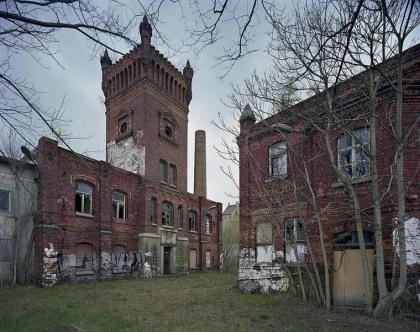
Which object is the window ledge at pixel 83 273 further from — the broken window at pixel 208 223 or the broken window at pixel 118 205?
the broken window at pixel 208 223

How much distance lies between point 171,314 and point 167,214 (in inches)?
660

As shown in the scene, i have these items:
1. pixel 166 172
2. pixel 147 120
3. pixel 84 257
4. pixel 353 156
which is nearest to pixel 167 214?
pixel 166 172

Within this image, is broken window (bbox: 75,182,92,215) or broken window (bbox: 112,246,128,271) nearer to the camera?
broken window (bbox: 75,182,92,215)

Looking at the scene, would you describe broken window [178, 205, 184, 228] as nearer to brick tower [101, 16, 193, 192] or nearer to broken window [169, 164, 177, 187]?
brick tower [101, 16, 193, 192]

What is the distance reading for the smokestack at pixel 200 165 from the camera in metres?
34.4

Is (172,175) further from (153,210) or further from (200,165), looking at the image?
(200,165)

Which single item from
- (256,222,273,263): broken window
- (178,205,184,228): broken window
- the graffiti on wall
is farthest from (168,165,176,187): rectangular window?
(256,222,273,263): broken window

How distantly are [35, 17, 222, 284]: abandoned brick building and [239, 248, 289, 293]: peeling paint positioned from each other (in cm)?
774

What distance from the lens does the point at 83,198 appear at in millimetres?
19922

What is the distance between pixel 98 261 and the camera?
65.6ft

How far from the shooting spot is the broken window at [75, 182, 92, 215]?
19.7m

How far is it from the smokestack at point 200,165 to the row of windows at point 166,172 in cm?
674

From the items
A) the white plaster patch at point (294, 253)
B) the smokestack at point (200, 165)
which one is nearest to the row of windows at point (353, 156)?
the white plaster patch at point (294, 253)

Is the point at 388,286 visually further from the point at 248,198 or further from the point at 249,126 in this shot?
the point at 249,126
